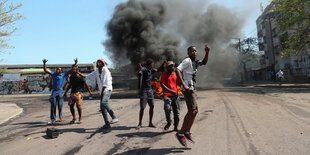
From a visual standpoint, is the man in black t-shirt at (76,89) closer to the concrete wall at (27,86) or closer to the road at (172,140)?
the road at (172,140)

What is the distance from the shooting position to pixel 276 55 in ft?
117

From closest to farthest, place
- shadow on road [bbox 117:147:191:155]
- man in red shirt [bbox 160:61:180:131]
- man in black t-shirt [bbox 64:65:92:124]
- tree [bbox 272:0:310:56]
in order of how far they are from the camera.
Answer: shadow on road [bbox 117:147:191:155] < man in red shirt [bbox 160:61:180:131] < man in black t-shirt [bbox 64:65:92:124] < tree [bbox 272:0:310:56]

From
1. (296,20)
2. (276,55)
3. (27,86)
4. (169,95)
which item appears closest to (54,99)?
(169,95)

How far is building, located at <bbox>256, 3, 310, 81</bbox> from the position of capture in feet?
77.8

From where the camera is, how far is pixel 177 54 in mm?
23781

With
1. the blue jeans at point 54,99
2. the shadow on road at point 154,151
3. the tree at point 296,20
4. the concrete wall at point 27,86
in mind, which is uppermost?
the tree at point 296,20

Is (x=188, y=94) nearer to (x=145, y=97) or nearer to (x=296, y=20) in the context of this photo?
(x=145, y=97)

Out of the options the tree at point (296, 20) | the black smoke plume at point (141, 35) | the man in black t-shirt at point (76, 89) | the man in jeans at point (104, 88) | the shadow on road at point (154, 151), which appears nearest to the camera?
the shadow on road at point (154, 151)

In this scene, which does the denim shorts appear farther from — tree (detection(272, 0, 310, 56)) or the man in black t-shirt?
tree (detection(272, 0, 310, 56))

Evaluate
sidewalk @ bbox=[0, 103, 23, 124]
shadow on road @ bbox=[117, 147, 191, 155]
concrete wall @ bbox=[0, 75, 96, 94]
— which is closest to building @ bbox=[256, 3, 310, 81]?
shadow on road @ bbox=[117, 147, 191, 155]

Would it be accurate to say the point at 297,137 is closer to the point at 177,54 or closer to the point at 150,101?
the point at 150,101

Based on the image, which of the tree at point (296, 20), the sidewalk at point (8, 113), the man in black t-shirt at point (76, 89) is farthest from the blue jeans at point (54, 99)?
the tree at point (296, 20)

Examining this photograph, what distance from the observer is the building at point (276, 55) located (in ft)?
77.8

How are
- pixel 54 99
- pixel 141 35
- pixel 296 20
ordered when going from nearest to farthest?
pixel 54 99
pixel 296 20
pixel 141 35
